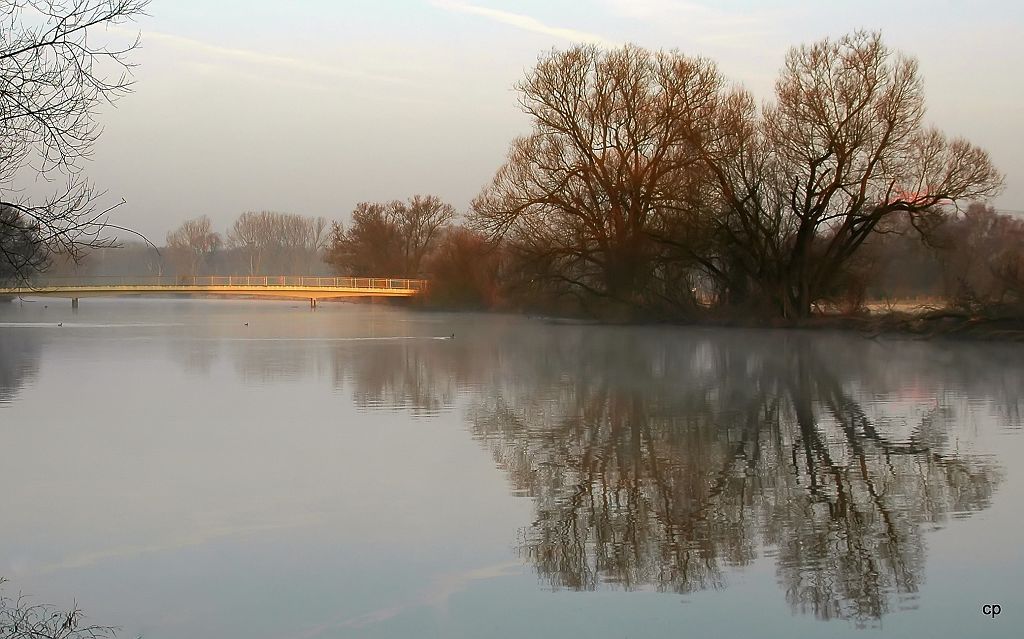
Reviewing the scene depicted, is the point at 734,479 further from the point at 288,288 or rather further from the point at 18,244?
the point at 288,288

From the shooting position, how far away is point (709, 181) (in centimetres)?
3619

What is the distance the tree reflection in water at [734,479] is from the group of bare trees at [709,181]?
16711 mm

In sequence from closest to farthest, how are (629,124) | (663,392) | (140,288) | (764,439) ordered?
(764,439), (663,392), (629,124), (140,288)

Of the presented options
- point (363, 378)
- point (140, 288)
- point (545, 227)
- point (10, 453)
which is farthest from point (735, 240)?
point (140, 288)

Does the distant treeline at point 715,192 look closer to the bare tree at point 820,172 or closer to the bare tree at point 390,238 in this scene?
the bare tree at point 820,172

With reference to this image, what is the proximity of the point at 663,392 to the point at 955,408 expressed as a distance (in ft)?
13.1

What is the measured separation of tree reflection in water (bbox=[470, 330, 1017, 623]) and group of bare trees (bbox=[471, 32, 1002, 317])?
54.8 ft

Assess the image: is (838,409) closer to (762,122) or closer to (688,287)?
(762,122)

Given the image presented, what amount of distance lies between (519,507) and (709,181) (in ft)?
94.3

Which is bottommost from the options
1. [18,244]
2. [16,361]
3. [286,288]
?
[16,361]

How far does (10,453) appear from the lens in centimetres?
1120

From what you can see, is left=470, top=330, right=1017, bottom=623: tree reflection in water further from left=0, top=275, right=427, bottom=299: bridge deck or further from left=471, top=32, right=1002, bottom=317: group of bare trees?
left=0, top=275, right=427, bottom=299: bridge deck

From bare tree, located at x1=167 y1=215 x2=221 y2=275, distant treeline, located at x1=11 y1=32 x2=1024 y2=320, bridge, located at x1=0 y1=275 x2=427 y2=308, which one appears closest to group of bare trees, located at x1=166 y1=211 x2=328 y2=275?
bare tree, located at x1=167 y1=215 x2=221 y2=275

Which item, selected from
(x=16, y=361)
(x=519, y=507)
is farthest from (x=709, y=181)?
(x=519, y=507)
